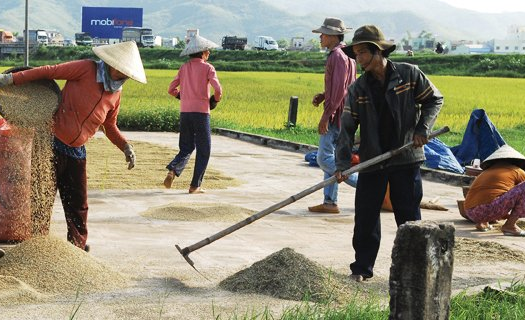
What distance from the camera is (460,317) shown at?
5.01m

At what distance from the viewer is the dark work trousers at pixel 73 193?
6930mm

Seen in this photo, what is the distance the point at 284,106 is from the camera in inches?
1120

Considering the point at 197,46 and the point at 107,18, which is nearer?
the point at 197,46

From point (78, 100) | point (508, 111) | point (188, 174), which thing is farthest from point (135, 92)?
point (78, 100)

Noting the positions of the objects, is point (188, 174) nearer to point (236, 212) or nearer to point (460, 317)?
point (236, 212)

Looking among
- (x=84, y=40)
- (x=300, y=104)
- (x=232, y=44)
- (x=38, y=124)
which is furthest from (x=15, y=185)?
(x=84, y=40)

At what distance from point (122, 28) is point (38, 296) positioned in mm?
94172

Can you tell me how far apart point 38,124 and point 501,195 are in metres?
3.97

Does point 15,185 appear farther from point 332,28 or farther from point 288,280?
point 332,28

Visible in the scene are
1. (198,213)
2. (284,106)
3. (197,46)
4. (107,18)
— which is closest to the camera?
(198,213)

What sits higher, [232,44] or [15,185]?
[15,185]

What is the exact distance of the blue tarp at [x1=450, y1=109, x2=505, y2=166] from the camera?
13.1 meters

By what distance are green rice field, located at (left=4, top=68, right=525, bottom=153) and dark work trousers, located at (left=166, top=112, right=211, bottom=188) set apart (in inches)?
266

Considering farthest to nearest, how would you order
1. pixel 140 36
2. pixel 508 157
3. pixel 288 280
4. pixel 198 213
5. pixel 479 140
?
pixel 140 36 < pixel 479 140 < pixel 198 213 < pixel 508 157 < pixel 288 280
